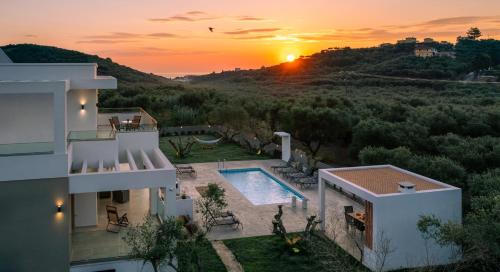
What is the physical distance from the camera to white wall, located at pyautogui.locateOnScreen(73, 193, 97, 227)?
13461 millimetres

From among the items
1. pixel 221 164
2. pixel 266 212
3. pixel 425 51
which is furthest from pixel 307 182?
pixel 425 51

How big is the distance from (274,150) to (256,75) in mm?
61993

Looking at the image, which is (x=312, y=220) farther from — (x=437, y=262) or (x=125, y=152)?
(x=125, y=152)

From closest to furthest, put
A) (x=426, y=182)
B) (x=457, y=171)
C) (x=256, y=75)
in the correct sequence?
(x=426, y=182)
(x=457, y=171)
(x=256, y=75)

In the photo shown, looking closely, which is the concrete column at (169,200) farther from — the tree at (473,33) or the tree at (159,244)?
the tree at (473,33)

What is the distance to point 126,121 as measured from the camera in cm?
1709

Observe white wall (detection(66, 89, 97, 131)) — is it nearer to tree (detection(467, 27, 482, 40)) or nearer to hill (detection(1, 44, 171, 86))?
hill (detection(1, 44, 171, 86))

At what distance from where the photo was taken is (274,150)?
27.9 meters

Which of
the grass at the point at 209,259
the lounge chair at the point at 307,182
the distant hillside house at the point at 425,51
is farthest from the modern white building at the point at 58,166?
the distant hillside house at the point at 425,51

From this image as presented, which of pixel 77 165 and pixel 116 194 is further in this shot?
pixel 116 194

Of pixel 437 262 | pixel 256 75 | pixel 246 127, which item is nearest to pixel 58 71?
pixel 437 262

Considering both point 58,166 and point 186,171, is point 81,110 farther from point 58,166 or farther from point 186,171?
point 186,171

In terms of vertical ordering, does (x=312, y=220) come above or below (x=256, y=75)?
below

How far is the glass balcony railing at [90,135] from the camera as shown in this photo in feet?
43.2
